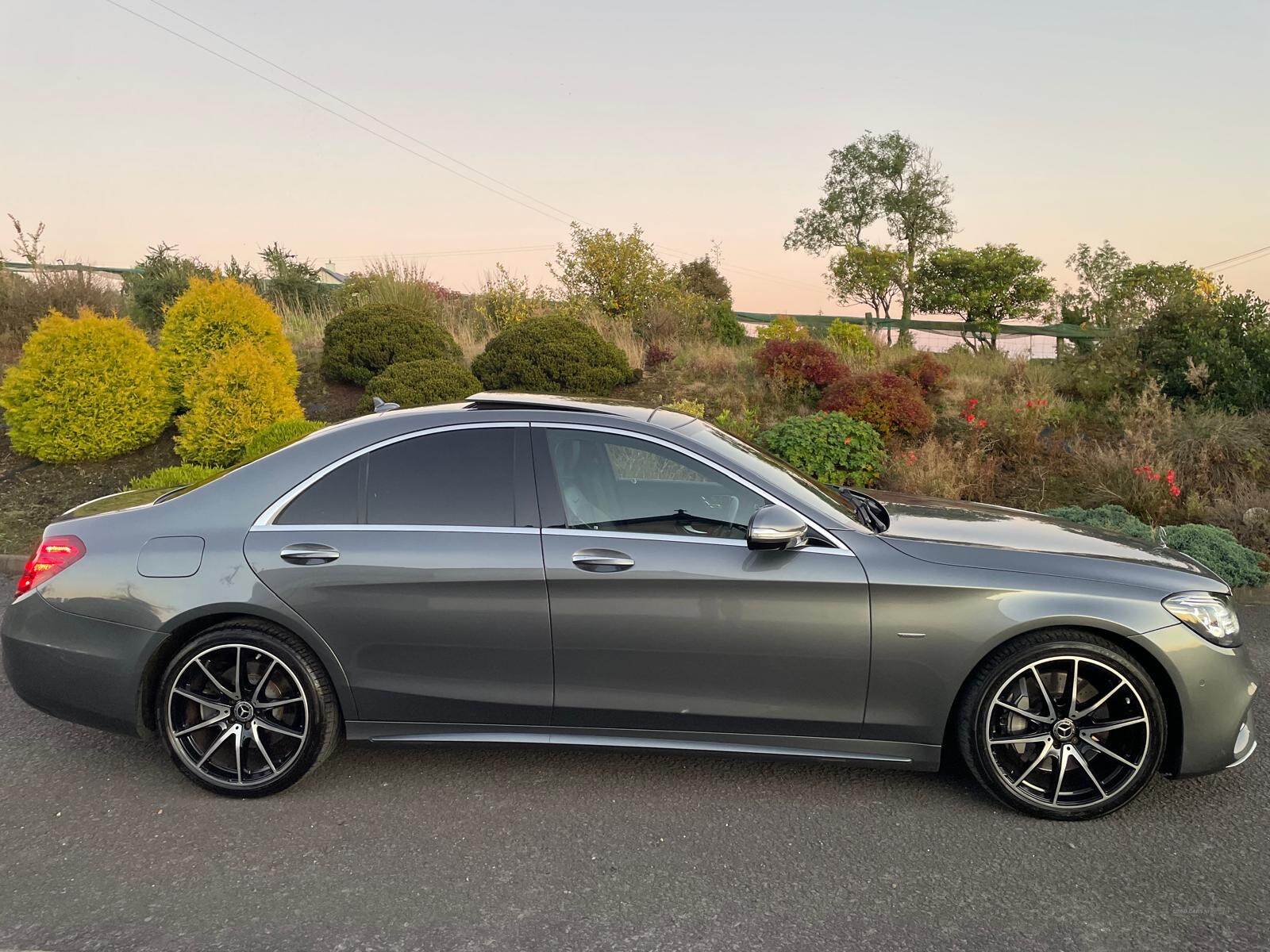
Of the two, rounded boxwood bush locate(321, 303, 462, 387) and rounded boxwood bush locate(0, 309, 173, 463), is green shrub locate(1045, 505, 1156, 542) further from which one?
rounded boxwood bush locate(0, 309, 173, 463)

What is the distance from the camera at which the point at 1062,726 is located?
3.42m

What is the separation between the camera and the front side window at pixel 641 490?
3.56 m

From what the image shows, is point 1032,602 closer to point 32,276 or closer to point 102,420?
point 102,420

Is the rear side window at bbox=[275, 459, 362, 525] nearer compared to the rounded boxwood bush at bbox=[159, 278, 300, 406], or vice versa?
the rear side window at bbox=[275, 459, 362, 525]

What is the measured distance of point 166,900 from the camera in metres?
2.95

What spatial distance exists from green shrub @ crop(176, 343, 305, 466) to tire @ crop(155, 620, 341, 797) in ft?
19.0

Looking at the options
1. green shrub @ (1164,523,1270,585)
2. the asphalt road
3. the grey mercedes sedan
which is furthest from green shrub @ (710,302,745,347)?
the asphalt road

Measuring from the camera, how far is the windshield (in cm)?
368

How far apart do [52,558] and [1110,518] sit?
723cm

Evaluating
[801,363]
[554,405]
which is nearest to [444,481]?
[554,405]

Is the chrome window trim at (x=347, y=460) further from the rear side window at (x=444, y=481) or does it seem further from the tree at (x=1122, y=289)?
the tree at (x=1122, y=289)

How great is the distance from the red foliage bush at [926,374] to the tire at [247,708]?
8.69m

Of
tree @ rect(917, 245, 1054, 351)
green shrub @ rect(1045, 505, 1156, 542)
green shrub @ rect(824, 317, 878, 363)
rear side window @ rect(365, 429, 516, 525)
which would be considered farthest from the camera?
tree @ rect(917, 245, 1054, 351)

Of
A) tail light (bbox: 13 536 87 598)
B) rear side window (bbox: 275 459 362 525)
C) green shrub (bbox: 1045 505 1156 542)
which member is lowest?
green shrub (bbox: 1045 505 1156 542)
